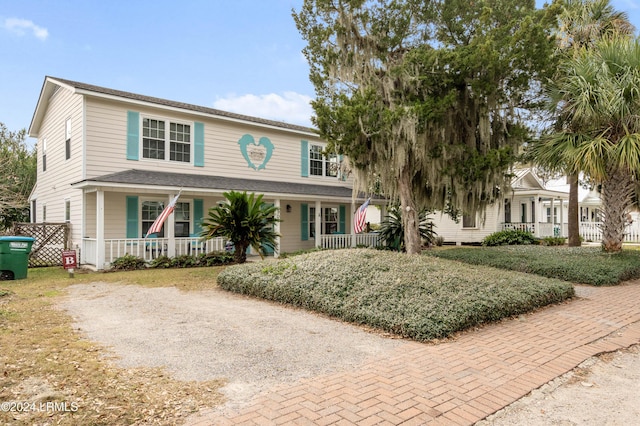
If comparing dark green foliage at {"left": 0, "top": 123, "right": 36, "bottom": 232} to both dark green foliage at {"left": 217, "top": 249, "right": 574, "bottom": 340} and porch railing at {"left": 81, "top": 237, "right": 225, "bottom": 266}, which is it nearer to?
porch railing at {"left": 81, "top": 237, "right": 225, "bottom": 266}

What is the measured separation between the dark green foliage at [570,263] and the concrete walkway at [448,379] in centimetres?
349

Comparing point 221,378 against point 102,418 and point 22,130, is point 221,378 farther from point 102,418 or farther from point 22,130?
point 22,130

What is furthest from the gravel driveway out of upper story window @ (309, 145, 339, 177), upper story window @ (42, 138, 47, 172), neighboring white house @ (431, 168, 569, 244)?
neighboring white house @ (431, 168, 569, 244)

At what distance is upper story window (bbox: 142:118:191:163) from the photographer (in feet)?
43.2

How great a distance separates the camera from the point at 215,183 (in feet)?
44.5

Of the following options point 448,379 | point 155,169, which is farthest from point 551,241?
point 448,379

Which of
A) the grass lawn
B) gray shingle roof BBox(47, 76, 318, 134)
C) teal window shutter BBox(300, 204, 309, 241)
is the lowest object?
the grass lawn

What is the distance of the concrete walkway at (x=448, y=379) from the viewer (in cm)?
289

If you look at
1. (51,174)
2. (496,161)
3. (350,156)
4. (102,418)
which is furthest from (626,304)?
(51,174)

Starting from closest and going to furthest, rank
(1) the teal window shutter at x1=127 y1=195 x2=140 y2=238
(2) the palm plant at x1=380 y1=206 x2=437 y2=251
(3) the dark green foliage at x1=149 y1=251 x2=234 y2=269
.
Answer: (3) the dark green foliage at x1=149 y1=251 x2=234 y2=269 → (1) the teal window shutter at x1=127 y1=195 x2=140 y2=238 → (2) the palm plant at x1=380 y1=206 x2=437 y2=251

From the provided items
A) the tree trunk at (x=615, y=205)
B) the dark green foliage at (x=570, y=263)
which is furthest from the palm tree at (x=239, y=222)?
the tree trunk at (x=615, y=205)

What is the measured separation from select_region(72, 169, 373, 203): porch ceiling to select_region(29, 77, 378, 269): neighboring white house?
0.04 meters

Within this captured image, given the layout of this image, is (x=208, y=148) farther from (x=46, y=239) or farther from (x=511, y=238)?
(x=511, y=238)

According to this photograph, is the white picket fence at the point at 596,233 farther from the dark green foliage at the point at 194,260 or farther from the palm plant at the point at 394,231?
the dark green foliage at the point at 194,260
